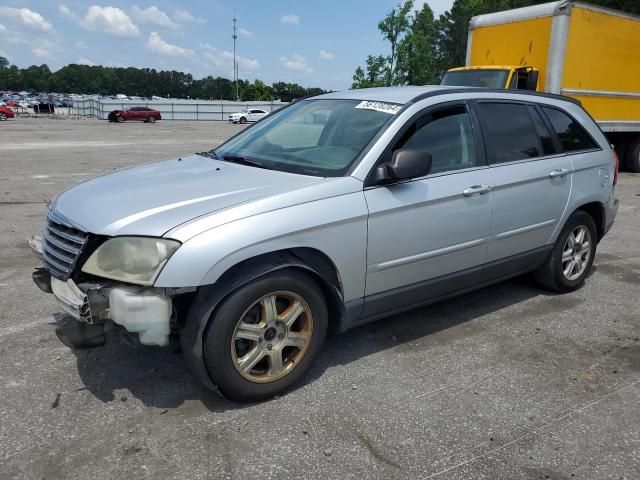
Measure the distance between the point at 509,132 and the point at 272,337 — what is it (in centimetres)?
247

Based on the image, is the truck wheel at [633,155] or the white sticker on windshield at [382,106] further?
the truck wheel at [633,155]

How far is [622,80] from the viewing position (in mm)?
12180

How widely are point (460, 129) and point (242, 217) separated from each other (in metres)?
1.89

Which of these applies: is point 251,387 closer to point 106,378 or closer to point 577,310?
point 106,378

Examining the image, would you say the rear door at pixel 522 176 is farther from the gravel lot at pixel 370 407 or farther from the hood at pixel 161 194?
the hood at pixel 161 194

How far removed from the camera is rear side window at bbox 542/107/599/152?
462 centimetres

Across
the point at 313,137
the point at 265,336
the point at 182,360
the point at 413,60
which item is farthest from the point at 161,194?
the point at 413,60

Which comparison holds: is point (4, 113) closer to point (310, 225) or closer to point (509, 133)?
point (509, 133)

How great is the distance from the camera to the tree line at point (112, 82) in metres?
120

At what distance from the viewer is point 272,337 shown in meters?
3.03

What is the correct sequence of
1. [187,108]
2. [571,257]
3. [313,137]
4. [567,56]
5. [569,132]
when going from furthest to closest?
[187,108] → [567,56] → [571,257] → [569,132] → [313,137]

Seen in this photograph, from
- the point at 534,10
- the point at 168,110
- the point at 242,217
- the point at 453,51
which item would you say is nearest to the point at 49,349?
the point at 242,217

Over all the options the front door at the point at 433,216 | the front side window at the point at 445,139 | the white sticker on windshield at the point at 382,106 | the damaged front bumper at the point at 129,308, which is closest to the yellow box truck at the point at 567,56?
the front side window at the point at 445,139

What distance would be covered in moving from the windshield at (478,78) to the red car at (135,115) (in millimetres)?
36130
